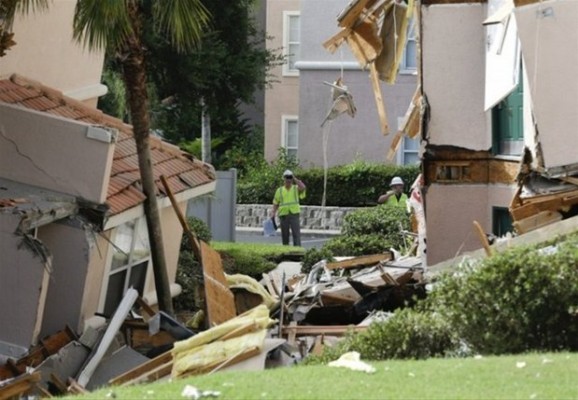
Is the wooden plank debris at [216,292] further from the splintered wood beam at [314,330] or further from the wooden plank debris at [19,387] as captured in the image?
the wooden plank debris at [19,387]

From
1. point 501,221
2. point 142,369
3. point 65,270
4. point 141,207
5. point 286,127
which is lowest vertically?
point 142,369

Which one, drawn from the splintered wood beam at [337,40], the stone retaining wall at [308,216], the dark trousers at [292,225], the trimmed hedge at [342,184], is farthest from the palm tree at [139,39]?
the trimmed hedge at [342,184]

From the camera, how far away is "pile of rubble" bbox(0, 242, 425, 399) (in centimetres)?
1598

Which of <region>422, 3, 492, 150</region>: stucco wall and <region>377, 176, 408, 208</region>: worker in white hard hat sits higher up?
<region>422, 3, 492, 150</region>: stucco wall

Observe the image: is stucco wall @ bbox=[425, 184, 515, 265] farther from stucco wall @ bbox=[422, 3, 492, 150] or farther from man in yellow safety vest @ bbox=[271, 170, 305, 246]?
man in yellow safety vest @ bbox=[271, 170, 305, 246]

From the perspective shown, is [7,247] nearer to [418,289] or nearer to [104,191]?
[104,191]

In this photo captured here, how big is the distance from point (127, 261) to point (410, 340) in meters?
7.79

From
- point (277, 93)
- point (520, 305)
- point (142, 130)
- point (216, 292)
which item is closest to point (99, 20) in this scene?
point (142, 130)

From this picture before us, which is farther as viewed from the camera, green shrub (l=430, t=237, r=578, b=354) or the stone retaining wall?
the stone retaining wall

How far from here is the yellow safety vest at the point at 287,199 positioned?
3406 cm

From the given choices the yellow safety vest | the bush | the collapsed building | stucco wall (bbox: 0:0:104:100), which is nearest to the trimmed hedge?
the yellow safety vest

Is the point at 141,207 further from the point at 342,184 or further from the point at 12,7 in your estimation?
the point at 342,184

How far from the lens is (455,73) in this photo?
21.8m

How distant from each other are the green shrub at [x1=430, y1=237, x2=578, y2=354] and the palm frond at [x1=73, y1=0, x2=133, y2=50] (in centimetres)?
696
